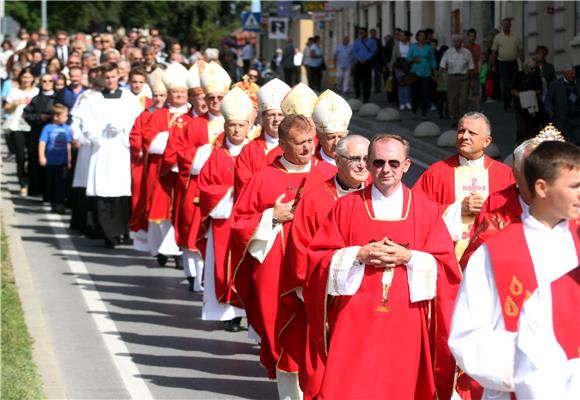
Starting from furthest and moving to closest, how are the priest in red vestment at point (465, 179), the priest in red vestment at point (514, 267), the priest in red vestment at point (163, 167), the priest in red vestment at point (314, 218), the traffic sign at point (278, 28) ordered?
the traffic sign at point (278, 28) → the priest in red vestment at point (163, 167) → the priest in red vestment at point (465, 179) → the priest in red vestment at point (314, 218) → the priest in red vestment at point (514, 267)

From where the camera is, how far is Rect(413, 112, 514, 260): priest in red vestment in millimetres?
9188

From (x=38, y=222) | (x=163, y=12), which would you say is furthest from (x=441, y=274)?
(x=163, y=12)

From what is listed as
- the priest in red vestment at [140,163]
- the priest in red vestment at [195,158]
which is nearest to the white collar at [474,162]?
the priest in red vestment at [195,158]

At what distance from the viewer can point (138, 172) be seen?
1755 cm

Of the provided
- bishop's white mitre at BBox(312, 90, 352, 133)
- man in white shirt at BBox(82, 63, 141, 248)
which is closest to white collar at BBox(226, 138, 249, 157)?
bishop's white mitre at BBox(312, 90, 352, 133)

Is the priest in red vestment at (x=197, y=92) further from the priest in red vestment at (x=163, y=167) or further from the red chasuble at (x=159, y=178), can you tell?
the red chasuble at (x=159, y=178)

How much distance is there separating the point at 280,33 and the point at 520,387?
34.2 metres

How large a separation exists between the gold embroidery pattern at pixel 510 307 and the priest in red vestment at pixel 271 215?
379 cm

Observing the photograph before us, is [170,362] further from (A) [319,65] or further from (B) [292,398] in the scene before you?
(A) [319,65]

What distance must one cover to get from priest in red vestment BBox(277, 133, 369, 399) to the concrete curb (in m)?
1.97

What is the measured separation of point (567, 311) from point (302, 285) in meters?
3.31

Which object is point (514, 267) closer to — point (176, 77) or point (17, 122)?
point (176, 77)

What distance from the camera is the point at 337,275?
7.46 m

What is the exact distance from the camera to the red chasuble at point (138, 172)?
16938 millimetres
